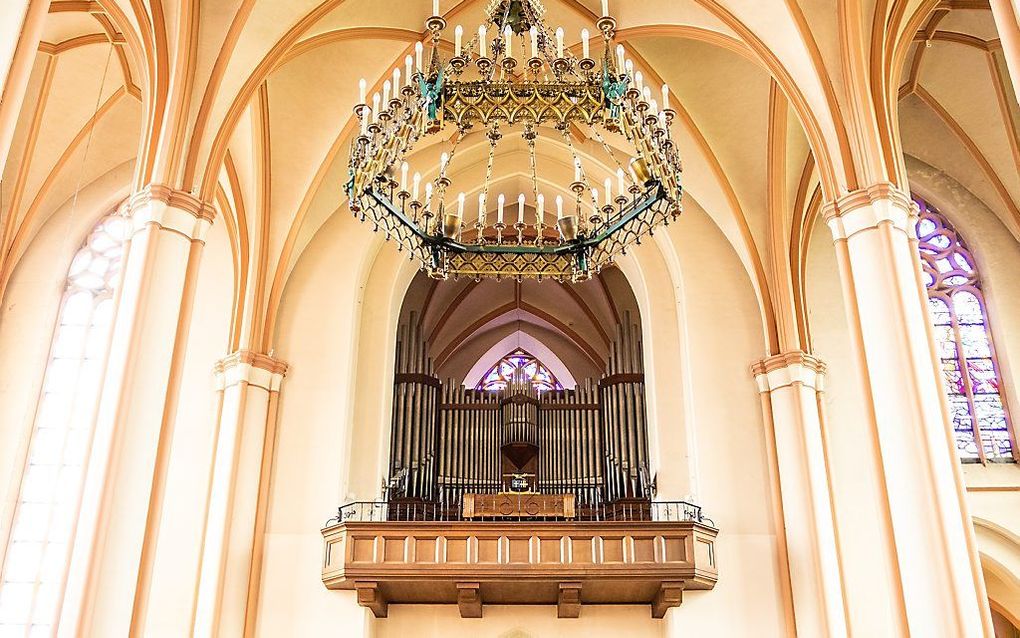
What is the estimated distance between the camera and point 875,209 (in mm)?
10383

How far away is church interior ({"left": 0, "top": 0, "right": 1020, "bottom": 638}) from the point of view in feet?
36.4

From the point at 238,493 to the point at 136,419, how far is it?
476 cm

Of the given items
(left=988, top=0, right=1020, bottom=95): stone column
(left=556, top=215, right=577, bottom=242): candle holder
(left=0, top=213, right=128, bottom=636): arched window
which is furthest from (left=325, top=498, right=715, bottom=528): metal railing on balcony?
(left=988, top=0, right=1020, bottom=95): stone column

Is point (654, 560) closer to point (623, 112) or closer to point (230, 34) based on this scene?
point (623, 112)

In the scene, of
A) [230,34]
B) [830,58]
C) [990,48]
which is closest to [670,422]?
[830,58]

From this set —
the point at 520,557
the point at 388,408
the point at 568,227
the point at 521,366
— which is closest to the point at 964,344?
the point at 520,557

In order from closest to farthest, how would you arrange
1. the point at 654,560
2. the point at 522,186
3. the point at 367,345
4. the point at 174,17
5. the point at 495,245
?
1. the point at 495,245
2. the point at 174,17
3. the point at 654,560
4. the point at 367,345
5. the point at 522,186

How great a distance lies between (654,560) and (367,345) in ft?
19.2

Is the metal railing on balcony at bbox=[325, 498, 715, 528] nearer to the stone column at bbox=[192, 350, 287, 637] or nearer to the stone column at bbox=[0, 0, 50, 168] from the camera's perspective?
the stone column at bbox=[192, 350, 287, 637]

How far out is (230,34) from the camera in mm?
11516

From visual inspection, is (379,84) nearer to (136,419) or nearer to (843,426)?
(136,419)

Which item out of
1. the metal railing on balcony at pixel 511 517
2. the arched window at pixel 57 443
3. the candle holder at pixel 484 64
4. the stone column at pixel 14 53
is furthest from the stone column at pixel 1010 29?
the arched window at pixel 57 443

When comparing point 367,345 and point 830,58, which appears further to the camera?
point 367,345

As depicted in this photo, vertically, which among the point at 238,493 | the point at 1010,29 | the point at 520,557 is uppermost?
the point at 1010,29
